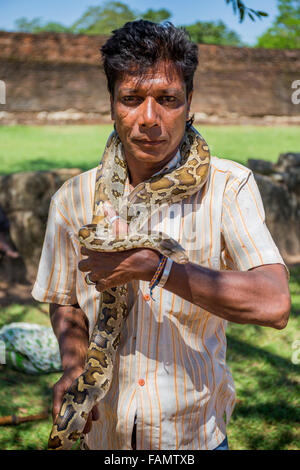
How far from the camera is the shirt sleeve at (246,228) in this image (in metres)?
2.09

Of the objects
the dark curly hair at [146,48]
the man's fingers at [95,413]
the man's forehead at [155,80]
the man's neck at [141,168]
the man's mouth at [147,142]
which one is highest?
the dark curly hair at [146,48]

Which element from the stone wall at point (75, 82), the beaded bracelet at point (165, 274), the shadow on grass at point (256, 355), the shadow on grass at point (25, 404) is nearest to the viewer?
the beaded bracelet at point (165, 274)

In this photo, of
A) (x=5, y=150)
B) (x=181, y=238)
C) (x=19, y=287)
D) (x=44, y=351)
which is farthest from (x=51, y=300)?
(x=5, y=150)

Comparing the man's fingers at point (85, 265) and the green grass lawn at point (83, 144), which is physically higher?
the man's fingers at point (85, 265)

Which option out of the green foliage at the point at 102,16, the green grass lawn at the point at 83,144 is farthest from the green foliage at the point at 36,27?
the green grass lawn at the point at 83,144

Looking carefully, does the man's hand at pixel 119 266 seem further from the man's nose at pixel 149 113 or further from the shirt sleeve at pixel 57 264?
the man's nose at pixel 149 113

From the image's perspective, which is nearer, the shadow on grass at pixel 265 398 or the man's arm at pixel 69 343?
the man's arm at pixel 69 343

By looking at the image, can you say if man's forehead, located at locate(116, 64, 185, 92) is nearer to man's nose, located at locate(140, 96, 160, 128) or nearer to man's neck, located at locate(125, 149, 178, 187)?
man's nose, located at locate(140, 96, 160, 128)

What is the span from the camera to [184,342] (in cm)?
224

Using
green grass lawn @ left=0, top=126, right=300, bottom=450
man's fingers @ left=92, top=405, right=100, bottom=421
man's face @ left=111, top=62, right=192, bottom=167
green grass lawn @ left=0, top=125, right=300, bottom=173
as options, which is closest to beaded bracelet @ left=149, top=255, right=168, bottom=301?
man's face @ left=111, top=62, right=192, bottom=167

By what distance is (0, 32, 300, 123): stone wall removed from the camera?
65.5ft

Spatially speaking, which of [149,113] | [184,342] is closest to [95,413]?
[184,342]

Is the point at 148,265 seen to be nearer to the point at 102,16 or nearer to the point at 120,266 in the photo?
the point at 120,266

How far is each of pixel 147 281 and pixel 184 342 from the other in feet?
1.28
